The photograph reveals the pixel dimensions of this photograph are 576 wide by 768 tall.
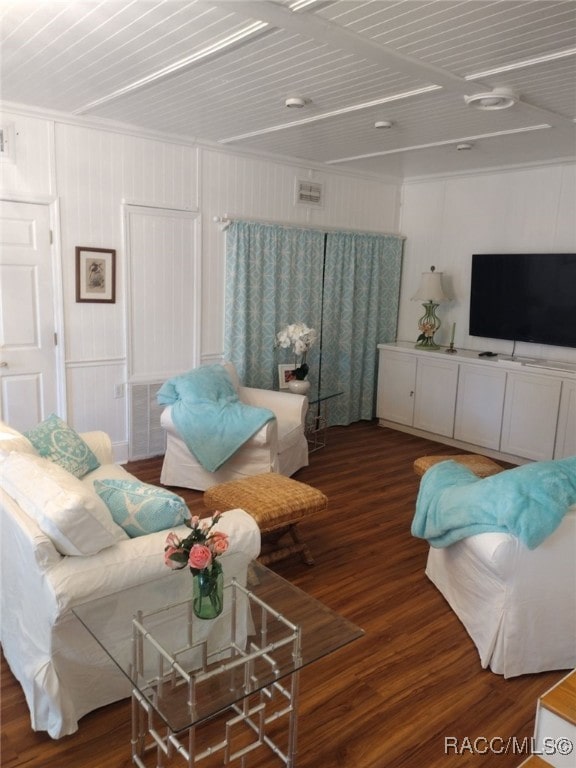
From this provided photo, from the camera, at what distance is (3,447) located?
2617 mm

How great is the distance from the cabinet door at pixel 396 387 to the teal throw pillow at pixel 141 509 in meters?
3.99

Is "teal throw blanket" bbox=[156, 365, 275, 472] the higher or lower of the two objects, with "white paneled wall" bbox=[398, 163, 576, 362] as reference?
lower

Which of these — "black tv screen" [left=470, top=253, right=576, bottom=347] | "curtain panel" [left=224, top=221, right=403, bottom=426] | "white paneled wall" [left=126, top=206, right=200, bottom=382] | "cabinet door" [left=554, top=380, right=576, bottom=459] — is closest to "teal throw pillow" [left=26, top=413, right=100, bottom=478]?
"white paneled wall" [left=126, top=206, right=200, bottom=382]

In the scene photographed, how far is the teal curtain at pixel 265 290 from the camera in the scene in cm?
518

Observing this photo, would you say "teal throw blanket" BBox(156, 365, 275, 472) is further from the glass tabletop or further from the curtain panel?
the glass tabletop

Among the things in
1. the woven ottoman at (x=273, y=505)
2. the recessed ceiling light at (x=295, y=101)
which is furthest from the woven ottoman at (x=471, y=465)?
the recessed ceiling light at (x=295, y=101)

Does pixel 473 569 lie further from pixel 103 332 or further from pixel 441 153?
pixel 441 153

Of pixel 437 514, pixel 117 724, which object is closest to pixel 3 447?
pixel 117 724

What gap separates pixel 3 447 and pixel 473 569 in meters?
2.16

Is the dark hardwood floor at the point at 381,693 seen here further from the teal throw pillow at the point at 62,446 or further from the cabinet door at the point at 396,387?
the cabinet door at the point at 396,387

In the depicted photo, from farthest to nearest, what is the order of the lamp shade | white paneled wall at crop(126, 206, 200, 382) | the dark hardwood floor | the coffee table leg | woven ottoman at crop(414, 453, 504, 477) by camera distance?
the lamp shade < white paneled wall at crop(126, 206, 200, 382) < woven ottoman at crop(414, 453, 504, 477) < the dark hardwood floor < the coffee table leg

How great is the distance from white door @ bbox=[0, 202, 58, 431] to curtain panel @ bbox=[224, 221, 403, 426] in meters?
1.54

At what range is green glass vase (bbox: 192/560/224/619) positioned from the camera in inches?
76.2

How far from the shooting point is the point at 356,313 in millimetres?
6195
